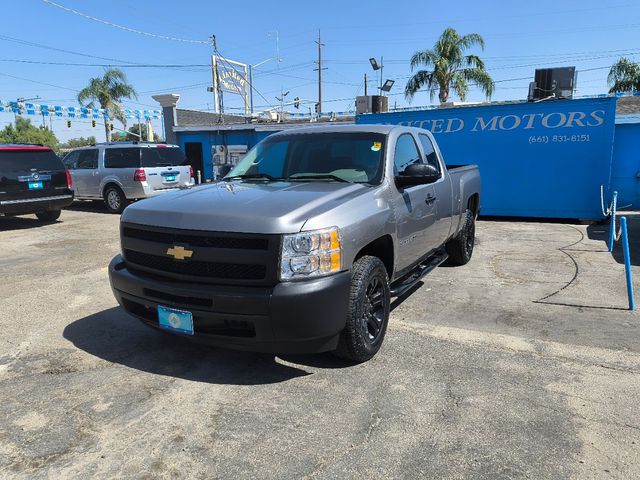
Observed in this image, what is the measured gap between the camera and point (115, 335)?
14.7 feet

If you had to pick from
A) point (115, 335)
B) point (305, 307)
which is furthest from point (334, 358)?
point (115, 335)

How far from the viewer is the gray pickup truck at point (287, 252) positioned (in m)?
3.18

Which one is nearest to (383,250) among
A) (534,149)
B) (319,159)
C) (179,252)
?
(319,159)

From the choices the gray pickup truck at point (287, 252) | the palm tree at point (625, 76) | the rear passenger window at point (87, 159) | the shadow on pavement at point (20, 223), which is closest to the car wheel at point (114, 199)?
the rear passenger window at point (87, 159)

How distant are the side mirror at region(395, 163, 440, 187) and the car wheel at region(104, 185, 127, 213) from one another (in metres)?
10.7

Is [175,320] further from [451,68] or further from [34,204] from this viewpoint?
[451,68]

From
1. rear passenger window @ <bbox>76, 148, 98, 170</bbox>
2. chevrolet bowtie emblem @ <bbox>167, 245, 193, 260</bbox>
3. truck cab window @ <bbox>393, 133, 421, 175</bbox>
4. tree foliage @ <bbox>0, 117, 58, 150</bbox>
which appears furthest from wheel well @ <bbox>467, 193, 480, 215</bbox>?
tree foliage @ <bbox>0, 117, 58, 150</bbox>

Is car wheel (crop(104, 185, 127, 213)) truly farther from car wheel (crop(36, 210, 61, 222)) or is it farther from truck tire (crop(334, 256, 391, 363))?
truck tire (crop(334, 256, 391, 363))

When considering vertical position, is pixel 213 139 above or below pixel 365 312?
above

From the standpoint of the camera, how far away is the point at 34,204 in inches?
406

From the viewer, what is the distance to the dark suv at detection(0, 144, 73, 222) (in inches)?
389

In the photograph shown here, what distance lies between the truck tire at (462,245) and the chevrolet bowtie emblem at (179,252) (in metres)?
4.26

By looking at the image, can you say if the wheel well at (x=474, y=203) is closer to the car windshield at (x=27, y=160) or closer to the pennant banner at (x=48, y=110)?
the car windshield at (x=27, y=160)

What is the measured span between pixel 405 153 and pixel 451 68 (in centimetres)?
2172
